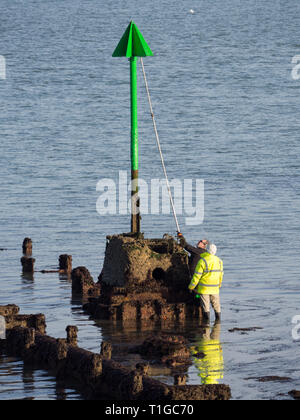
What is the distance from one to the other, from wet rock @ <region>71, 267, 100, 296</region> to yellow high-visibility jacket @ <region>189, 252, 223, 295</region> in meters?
3.49

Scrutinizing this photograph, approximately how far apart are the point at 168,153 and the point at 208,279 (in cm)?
3961

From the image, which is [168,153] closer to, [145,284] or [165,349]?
[145,284]

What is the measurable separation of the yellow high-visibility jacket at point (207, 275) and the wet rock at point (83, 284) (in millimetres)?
3492

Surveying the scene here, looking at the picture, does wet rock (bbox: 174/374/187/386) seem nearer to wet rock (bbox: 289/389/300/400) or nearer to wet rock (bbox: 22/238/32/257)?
wet rock (bbox: 289/389/300/400)

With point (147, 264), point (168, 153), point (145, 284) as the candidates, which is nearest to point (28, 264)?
point (145, 284)

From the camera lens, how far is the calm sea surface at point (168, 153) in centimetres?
2019

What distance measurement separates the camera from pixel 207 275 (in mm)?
20203

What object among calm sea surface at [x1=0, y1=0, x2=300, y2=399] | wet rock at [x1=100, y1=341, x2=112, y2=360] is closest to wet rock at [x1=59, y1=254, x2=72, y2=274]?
calm sea surface at [x1=0, y1=0, x2=300, y2=399]

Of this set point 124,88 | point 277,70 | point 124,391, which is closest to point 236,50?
point 277,70

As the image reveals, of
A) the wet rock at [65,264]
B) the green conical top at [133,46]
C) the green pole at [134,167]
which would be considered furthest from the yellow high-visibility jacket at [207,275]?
the wet rock at [65,264]

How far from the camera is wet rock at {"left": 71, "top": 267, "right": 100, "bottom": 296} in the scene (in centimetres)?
2323

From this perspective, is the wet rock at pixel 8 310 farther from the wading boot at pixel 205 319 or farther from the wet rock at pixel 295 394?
the wet rock at pixel 295 394

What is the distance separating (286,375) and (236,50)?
91775 millimetres

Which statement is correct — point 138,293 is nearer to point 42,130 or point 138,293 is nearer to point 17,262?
point 17,262
